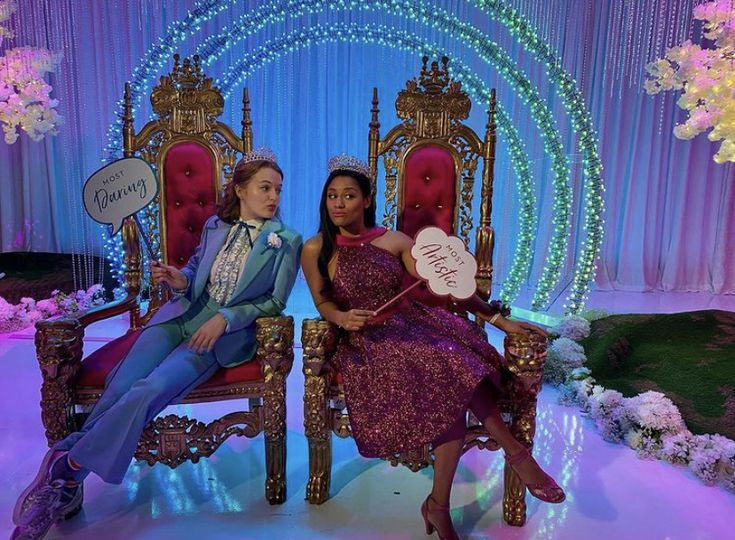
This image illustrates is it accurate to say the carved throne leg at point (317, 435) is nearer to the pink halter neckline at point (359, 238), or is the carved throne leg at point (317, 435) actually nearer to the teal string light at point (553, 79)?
the pink halter neckline at point (359, 238)

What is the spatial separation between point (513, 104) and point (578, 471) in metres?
4.70

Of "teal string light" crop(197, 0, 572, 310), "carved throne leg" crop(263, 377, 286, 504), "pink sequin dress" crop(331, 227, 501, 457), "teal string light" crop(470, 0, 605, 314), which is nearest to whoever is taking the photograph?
"pink sequin dress" crop(331, 227, 501, 457)

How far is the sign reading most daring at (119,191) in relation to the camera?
203 centimetres

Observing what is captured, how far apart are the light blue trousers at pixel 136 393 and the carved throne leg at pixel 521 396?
3.58 feet

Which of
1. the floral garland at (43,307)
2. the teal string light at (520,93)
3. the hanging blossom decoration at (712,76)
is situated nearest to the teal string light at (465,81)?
the teal string light at (520,93)

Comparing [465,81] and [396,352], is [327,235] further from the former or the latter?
[465,81]

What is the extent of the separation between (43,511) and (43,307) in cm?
355

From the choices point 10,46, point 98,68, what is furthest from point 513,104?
point 10,46

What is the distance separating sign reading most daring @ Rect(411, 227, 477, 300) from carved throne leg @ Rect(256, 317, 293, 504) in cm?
59

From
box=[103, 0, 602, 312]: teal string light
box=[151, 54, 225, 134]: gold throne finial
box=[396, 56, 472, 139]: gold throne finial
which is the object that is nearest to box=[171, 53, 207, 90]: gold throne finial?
box=[151, 54, 225, 134]: gold throne finial

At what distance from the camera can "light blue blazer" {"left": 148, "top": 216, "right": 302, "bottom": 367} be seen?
2146mm

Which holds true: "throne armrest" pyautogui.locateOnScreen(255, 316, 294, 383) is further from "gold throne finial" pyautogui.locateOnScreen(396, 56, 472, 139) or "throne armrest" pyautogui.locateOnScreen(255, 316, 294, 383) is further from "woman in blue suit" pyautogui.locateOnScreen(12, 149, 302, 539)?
"gold throne finial" pyautogui.locateOnScreen(396, 56, 472, 139)

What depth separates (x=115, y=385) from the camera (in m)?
1.96

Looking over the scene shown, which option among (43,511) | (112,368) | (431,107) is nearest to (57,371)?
(112,368)
